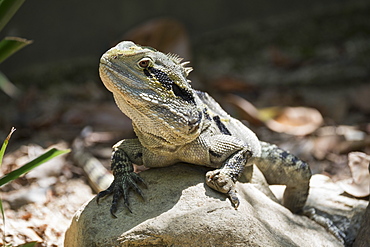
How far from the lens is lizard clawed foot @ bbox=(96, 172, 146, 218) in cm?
371

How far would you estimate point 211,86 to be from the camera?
33.3 ft

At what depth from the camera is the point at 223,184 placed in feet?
12.2

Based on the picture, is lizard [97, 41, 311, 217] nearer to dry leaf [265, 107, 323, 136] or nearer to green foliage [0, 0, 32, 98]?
green foliage [0, 0, 32, 98]

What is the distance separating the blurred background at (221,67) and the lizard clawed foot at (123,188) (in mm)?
3068

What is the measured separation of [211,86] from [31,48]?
4417mm

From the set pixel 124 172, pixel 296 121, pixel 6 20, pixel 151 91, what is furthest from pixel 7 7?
pixel 296 121

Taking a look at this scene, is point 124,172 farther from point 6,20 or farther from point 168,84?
point 6,20

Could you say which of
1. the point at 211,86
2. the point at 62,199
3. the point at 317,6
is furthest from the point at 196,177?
the point at 317,6

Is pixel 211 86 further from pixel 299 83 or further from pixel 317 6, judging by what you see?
pixel 317 6

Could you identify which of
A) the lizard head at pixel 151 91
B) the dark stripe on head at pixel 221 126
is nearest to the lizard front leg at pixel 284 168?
the dark stripe on head at pixel 221 126

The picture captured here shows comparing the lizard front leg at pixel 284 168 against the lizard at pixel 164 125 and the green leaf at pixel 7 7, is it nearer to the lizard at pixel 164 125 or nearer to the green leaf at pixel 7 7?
the lizard at pixel 164 125

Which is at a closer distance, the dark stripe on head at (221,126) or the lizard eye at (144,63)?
the lizard eye at (144,63)

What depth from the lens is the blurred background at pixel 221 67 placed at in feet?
25.5

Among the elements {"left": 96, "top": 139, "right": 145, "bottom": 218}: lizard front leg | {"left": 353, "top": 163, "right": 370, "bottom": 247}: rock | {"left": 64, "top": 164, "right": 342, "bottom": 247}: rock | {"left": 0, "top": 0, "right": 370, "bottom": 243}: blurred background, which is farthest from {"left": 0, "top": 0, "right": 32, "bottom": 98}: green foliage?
{"left": 353, "top": 163, "right": 370, "bottom": 247}: rock
